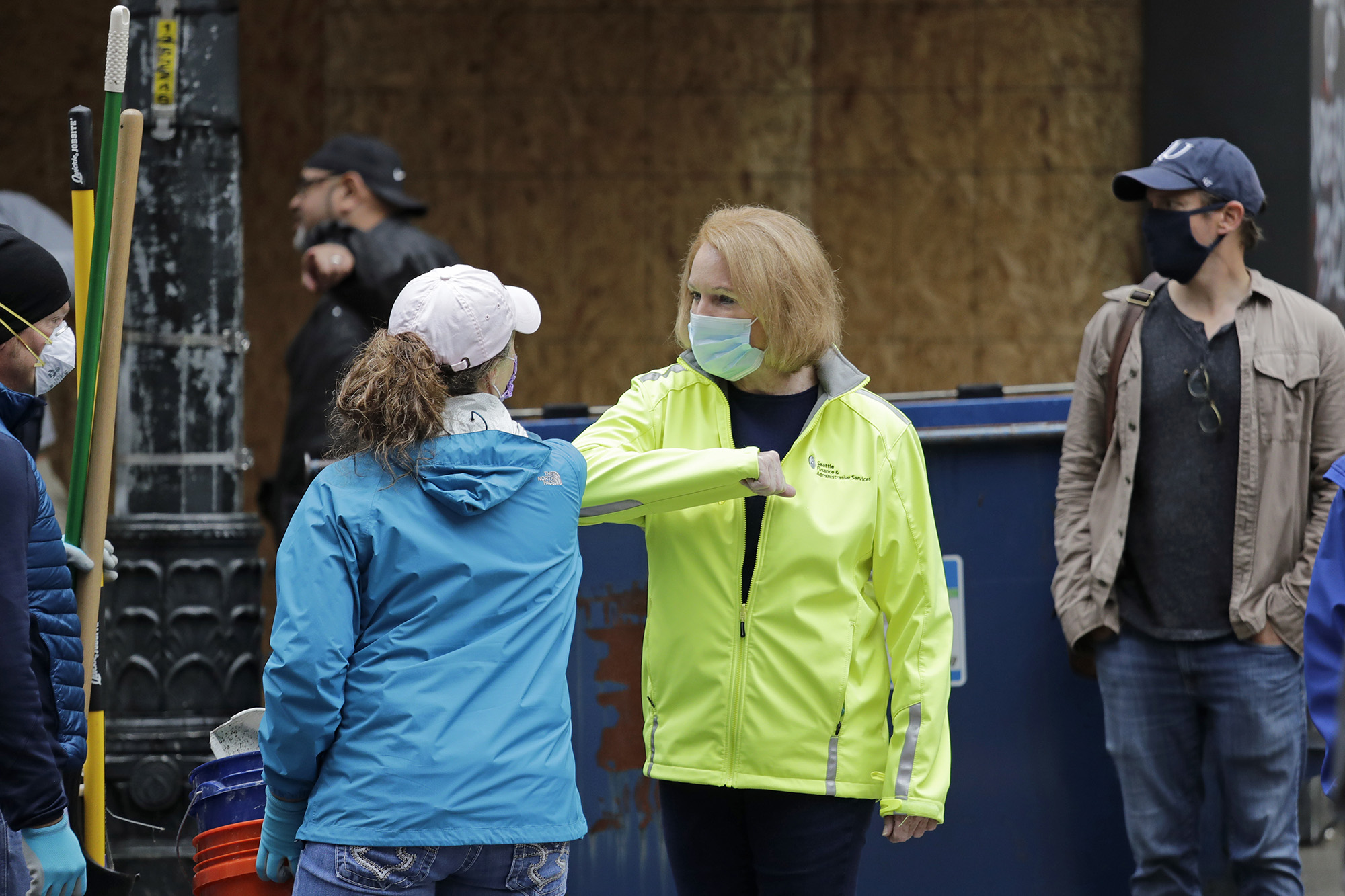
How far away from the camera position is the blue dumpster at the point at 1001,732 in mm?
4195

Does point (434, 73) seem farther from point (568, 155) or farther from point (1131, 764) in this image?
point (1131, 764)

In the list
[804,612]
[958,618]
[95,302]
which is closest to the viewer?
[804,612]

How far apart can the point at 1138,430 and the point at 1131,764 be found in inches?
35.2

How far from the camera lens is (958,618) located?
14.0 feet

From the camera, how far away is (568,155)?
7.90 m

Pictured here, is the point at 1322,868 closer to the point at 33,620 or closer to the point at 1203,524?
the point at 1203,524

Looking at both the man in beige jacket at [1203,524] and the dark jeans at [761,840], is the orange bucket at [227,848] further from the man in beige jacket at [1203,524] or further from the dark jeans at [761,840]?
the man in beige jacket at [1203,524]

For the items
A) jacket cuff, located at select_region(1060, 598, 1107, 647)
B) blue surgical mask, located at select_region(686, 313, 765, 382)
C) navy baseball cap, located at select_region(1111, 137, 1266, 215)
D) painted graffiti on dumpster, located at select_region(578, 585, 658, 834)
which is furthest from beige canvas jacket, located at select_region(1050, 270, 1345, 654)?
blue surgical mask, located at select_region(686, 313, 765, 382)

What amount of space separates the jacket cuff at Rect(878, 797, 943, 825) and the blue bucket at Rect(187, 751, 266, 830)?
1.21 m

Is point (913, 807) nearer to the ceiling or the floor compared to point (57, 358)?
nearer to the floor

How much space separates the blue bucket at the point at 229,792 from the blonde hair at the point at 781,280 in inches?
51.8

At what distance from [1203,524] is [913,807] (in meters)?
1.48

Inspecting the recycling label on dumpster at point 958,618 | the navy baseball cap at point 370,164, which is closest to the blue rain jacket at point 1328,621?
the recycling label on dumpster at point 958,618

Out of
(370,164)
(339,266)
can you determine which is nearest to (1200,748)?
(339,266)
